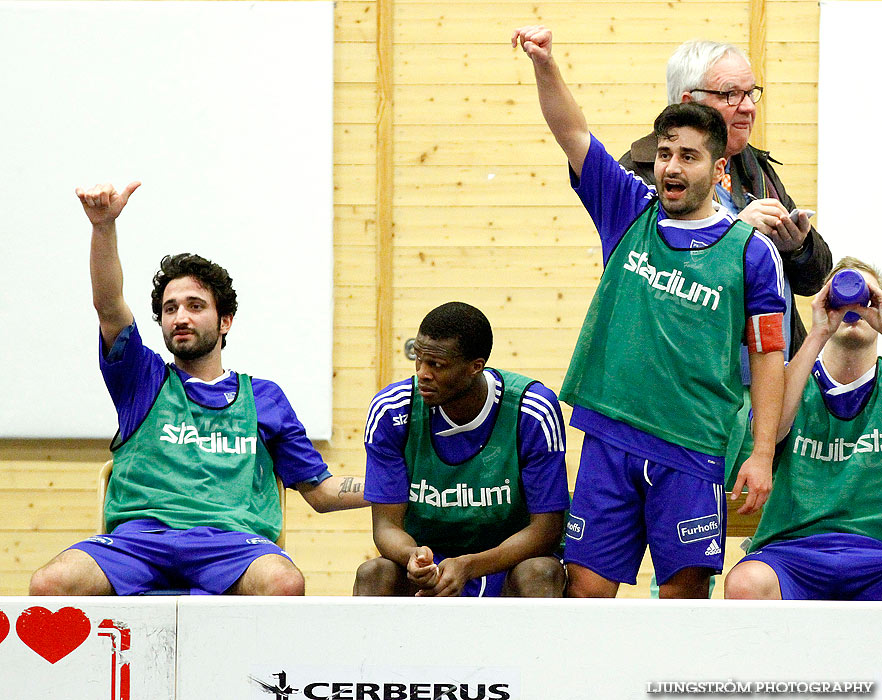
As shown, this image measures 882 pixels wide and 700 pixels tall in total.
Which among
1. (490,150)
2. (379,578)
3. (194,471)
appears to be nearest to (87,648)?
(379,578)

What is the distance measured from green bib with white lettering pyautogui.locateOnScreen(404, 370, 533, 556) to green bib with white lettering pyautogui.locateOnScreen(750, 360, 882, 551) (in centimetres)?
57

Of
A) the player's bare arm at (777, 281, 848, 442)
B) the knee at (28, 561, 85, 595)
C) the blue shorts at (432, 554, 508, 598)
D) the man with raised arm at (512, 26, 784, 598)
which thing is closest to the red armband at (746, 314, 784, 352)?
the man with raised arm at (512, 26, 784, 598)

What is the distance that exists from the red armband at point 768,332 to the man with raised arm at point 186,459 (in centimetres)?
111

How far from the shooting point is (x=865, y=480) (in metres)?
2.31

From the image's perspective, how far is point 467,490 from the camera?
2.39m

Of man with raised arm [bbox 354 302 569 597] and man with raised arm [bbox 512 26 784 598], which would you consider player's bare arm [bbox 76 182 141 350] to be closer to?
man with raised arm [bbox 354 302 569 597]

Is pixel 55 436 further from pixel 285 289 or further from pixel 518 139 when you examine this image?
pixel 518 139

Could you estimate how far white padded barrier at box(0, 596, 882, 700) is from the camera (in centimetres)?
156

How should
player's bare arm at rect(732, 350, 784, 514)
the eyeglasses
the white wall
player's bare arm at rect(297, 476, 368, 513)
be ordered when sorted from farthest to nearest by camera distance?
the white wall
player's bare arm at rect(297, 476, 368, 513)
the eyeglasses
player's bare arm at rect(732, 350, 784, 514)

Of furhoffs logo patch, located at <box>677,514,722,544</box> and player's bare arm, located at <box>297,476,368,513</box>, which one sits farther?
player's bare arm, located at <box>297,476,368,513</box>

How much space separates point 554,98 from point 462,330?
0.54 meters

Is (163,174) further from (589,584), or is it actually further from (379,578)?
(589,584)

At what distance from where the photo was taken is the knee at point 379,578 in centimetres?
230

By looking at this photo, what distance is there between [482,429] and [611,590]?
46 cm
